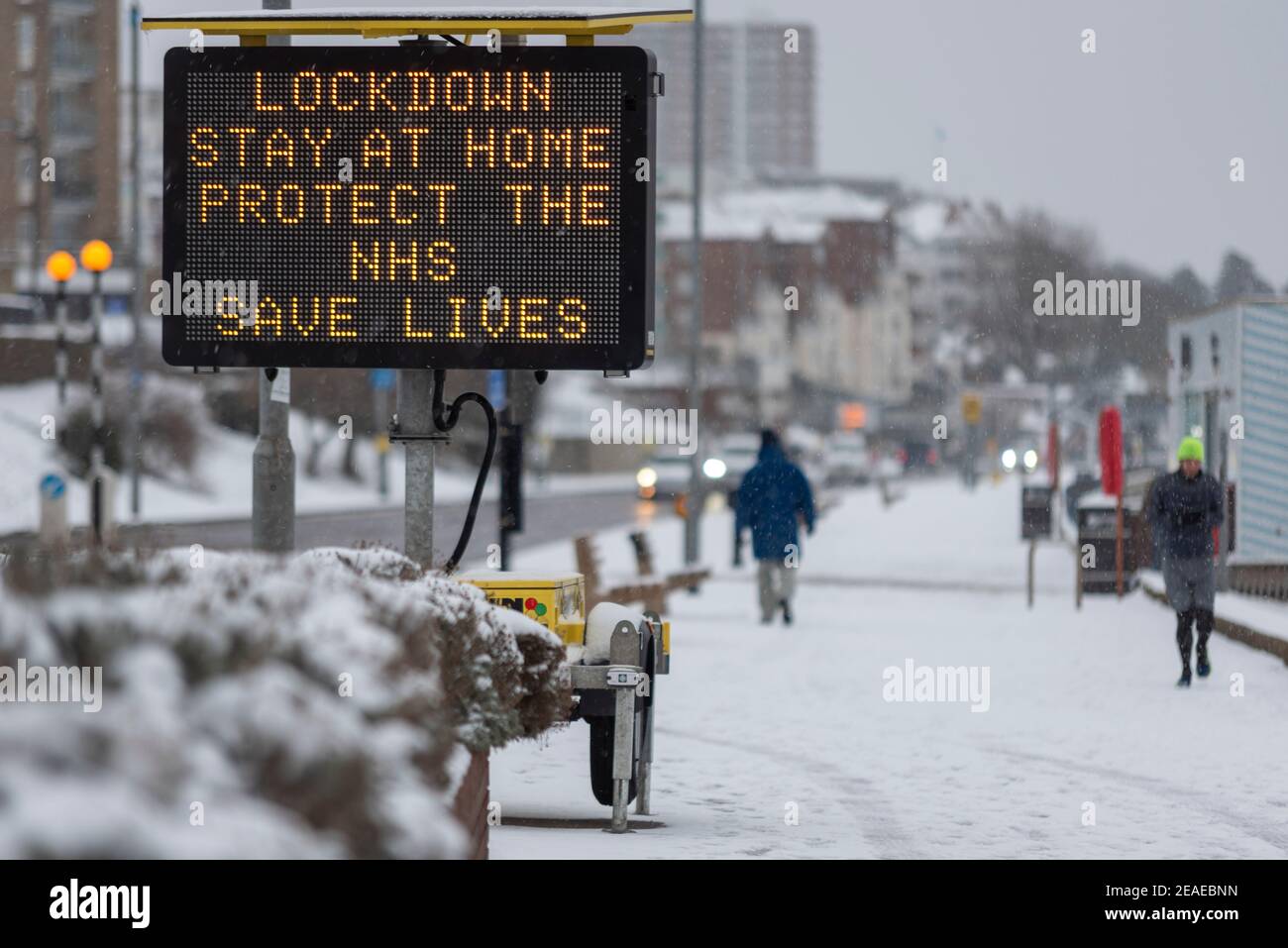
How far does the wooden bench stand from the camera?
18031 millimetres

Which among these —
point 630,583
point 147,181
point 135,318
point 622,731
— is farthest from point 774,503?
point 147,181

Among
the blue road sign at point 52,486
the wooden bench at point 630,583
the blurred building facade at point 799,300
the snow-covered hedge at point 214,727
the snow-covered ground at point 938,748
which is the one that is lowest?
the snow-covered ground at point 938,748

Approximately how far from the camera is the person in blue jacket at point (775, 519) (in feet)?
67.4

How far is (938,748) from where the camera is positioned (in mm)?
12078

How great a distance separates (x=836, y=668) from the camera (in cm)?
1658

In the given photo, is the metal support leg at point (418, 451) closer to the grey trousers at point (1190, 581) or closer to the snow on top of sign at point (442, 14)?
the snow on top of sign at point (442, 14)

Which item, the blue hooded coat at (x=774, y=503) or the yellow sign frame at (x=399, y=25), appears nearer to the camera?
the yellow sign frame at (x=399, y=25)

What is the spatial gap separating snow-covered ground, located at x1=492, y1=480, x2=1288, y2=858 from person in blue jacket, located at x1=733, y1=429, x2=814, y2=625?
1.35 feet

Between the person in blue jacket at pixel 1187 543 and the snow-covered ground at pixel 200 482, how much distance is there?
2279cm

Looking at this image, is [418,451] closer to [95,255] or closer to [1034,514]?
[1034,514]

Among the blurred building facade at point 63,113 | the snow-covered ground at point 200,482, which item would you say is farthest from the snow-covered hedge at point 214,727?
the blurred building facade at point 63,113

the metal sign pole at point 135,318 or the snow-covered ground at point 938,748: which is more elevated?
the metal sign pole at point 135,318

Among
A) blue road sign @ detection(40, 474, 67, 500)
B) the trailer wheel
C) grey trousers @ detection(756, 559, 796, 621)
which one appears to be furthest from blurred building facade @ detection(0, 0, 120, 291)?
the trailer wheel
